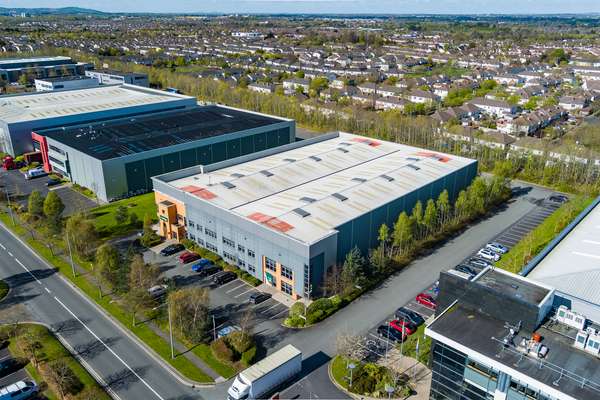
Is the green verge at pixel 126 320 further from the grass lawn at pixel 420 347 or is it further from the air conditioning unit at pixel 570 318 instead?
the air conditioning unit at pixel 570 318

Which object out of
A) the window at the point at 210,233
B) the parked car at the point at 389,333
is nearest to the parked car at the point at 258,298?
the window at the point at 210,233

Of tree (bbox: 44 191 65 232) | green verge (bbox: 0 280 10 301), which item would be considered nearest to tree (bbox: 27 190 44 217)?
tree (bbox: 44 191 65 232)

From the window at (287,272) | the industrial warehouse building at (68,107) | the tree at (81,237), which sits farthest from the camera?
the industrial warehouse building at (68,107)

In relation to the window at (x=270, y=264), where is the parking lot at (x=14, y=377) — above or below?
below

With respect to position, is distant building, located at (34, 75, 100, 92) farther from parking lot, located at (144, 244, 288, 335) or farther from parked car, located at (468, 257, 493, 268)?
parked car, located at (468, 257, 493, 268)

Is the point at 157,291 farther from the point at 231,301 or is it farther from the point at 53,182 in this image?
the point at 53,182
